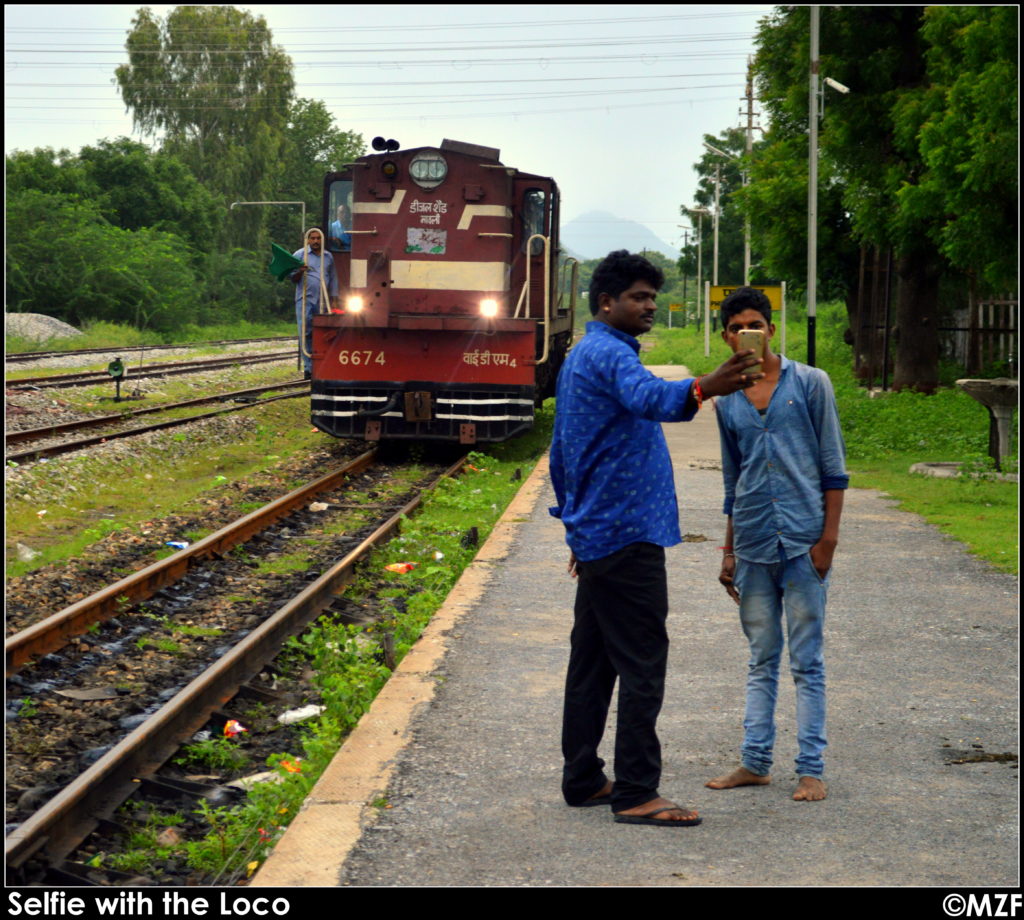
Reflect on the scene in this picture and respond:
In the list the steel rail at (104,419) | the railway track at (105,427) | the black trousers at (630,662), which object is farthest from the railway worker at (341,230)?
the black trousers at (630,662)

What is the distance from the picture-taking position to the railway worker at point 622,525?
4742mm

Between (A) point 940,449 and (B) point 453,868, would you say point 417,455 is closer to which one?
(A) point 940,449

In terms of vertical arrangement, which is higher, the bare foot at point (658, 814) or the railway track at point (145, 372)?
the railway track at point (145, 372)

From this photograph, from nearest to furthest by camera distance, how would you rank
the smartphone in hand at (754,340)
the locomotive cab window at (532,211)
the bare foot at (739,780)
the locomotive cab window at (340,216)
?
1. the smartphone in hand at (754,340)
2. the bare foot at (739,780)
3. the locomotive cab window at (532,211)
4. the locomotive cab window at (340,216)

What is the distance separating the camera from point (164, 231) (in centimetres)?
5778

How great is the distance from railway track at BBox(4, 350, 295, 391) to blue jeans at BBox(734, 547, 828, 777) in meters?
15.8

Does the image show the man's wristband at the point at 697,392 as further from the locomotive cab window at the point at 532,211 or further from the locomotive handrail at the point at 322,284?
the locomotive cab window at the point at 532,211

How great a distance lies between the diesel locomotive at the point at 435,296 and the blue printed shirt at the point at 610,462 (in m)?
10.8

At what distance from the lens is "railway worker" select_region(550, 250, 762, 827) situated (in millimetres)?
4742

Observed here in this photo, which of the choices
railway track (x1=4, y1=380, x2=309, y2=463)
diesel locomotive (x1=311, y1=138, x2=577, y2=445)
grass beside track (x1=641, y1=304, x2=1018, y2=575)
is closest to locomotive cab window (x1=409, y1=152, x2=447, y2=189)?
diesel locomotive (x1=311, y1=138, x2=577, y2=445)

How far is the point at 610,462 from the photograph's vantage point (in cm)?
476

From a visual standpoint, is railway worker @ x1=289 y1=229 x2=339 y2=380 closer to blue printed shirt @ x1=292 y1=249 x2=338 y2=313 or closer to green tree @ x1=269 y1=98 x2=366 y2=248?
blue printed shirt @ x1=292 y1=249 x2=338 y2=313

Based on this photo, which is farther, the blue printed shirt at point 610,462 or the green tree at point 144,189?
Answer: the green tree at point 144,189

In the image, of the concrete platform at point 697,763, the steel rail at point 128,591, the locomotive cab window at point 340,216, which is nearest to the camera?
the concrete platform at point 697,763
